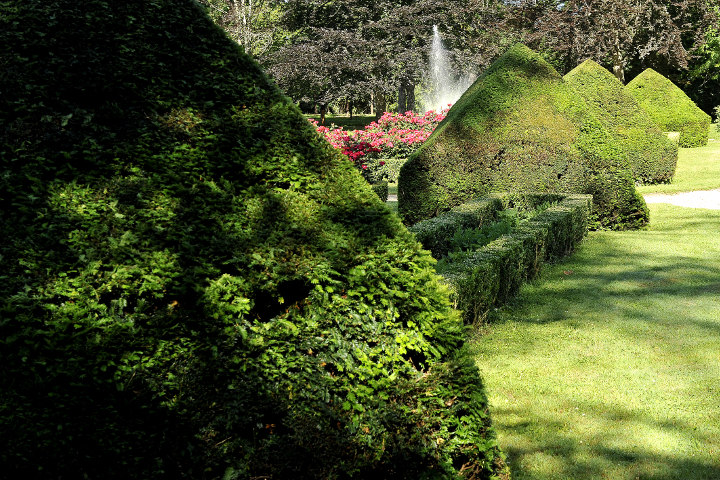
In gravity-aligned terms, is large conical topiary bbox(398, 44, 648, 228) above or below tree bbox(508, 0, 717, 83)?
below

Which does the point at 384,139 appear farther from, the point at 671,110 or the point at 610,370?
the point at 610,370

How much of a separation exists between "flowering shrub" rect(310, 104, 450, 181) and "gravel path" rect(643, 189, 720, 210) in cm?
720

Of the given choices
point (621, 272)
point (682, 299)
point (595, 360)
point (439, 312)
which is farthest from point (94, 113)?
point (621, 272)

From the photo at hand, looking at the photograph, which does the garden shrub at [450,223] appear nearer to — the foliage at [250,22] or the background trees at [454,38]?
the foliage at [250,22]

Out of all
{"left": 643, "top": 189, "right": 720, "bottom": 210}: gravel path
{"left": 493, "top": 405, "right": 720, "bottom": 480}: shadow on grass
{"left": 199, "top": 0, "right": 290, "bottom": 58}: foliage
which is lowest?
{"left": 493, "top": 405, "right": 720, "bottom": 480}: shadow on grass

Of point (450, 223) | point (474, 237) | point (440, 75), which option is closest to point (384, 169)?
point (450, 223)

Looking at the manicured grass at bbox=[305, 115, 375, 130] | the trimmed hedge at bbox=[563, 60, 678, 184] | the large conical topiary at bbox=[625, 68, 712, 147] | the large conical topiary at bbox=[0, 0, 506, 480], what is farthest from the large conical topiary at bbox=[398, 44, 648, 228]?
the manicured grass at bbox=[305, 115, 375, 130]

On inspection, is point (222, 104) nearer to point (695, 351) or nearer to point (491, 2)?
point (695, 351)

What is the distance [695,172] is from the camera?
19.6m

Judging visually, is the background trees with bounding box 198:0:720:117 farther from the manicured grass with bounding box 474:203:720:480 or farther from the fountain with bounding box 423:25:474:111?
the manicured grass with bounding box 474:203:720:480

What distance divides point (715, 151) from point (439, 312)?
2551cm

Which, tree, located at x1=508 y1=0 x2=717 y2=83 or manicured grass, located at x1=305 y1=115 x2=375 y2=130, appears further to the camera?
manicured grass, located at x1=305 y1=115 x2=375 y2=130

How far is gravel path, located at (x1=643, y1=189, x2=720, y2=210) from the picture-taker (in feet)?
48.3

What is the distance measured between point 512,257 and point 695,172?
15.1 meters
